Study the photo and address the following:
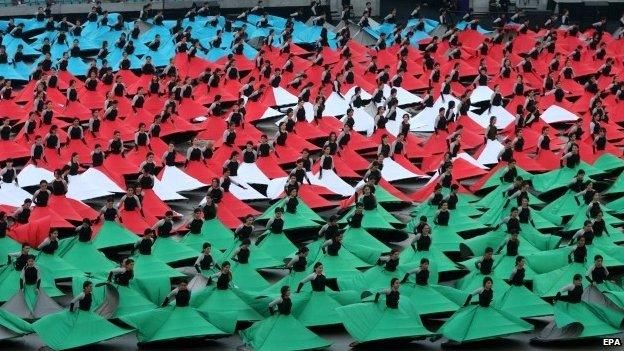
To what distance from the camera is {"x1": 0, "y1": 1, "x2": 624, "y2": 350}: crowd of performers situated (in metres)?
24.6

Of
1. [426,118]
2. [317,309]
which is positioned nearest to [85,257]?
[317,309]

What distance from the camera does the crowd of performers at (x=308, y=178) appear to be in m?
24.6

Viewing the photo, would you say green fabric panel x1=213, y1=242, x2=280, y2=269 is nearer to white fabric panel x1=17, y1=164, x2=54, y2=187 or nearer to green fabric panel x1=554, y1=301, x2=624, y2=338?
green fabric panel x1=554, y1=301, x2=624, y2=338

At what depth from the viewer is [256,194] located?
104ft

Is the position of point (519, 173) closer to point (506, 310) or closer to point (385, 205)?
point (385, 205)

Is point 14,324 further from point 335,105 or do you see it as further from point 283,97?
point 283,97

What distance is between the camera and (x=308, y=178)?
104 ft

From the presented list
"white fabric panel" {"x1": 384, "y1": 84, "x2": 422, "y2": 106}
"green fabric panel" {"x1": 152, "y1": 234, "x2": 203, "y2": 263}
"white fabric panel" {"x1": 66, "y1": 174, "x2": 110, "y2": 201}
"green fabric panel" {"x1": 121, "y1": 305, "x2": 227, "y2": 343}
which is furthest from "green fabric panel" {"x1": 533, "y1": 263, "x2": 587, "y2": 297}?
"white fabric panel" {"x1": 384, "y1": 84, "x2": 422, "y2": 106}

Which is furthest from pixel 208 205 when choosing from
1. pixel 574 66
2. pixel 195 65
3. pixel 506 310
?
pixel 574 66

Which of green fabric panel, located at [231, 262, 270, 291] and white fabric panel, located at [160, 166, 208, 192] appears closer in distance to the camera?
green fabric panel, located at [231, 262, 270, 291]

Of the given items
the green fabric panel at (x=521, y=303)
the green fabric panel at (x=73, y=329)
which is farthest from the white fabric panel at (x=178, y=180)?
the green fabric panel at (x=521, y=303)

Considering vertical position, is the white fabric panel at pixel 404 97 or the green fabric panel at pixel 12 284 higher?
the white fabric panel at pixel 404 97

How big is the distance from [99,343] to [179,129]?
12.7m

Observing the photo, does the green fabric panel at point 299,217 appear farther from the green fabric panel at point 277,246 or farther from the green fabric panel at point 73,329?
the green fabric panel at point 73,329
